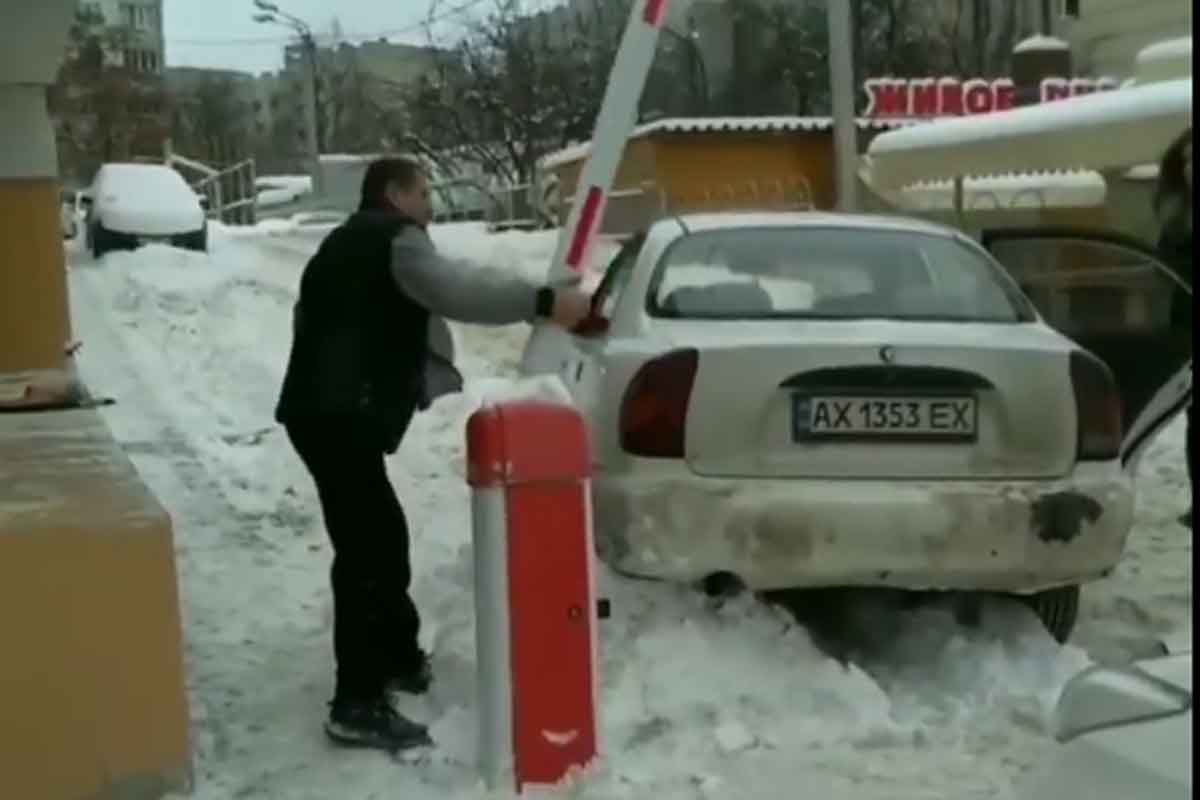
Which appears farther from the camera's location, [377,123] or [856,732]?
[377,123]

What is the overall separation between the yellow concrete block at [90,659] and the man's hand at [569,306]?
1.16 metres

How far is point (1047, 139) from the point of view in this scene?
1554 cm

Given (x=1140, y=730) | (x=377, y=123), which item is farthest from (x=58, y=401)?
(x=377, y=123)

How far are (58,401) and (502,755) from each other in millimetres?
5635

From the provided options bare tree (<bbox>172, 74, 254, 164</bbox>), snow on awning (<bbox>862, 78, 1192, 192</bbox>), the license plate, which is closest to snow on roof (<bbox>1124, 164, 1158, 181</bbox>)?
snow on awning (<bbox>862, 78, 1192, 192</bbox>)

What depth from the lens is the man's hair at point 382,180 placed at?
601 cm

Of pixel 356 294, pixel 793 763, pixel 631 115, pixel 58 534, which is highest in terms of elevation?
pixel 631 115

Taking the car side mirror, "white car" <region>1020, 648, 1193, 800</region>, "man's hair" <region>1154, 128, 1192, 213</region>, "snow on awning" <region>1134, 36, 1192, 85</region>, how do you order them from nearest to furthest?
"white car" <region>1020, 648, 1193, 800</region>, the car side mirror, "man's hair" <region>1154, 128, 1192, 213</region>, "snow on awning" <region>1134, 36, 1192, 85</region>

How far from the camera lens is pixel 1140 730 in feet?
9.05

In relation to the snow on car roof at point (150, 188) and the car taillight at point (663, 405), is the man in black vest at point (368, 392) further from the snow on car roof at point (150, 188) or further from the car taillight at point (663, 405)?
the snow on car roof at point (150, 188)

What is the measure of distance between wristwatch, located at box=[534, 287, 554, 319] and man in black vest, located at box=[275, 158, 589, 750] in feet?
0.35

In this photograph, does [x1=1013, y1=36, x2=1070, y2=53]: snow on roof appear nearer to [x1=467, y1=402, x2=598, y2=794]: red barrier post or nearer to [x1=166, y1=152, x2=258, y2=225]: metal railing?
[x1=467, y1=402, x2=598, y2=794]: red barrier post

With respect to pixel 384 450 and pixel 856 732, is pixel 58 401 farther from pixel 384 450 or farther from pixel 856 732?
pixel 856 732

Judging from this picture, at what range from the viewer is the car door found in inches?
293
